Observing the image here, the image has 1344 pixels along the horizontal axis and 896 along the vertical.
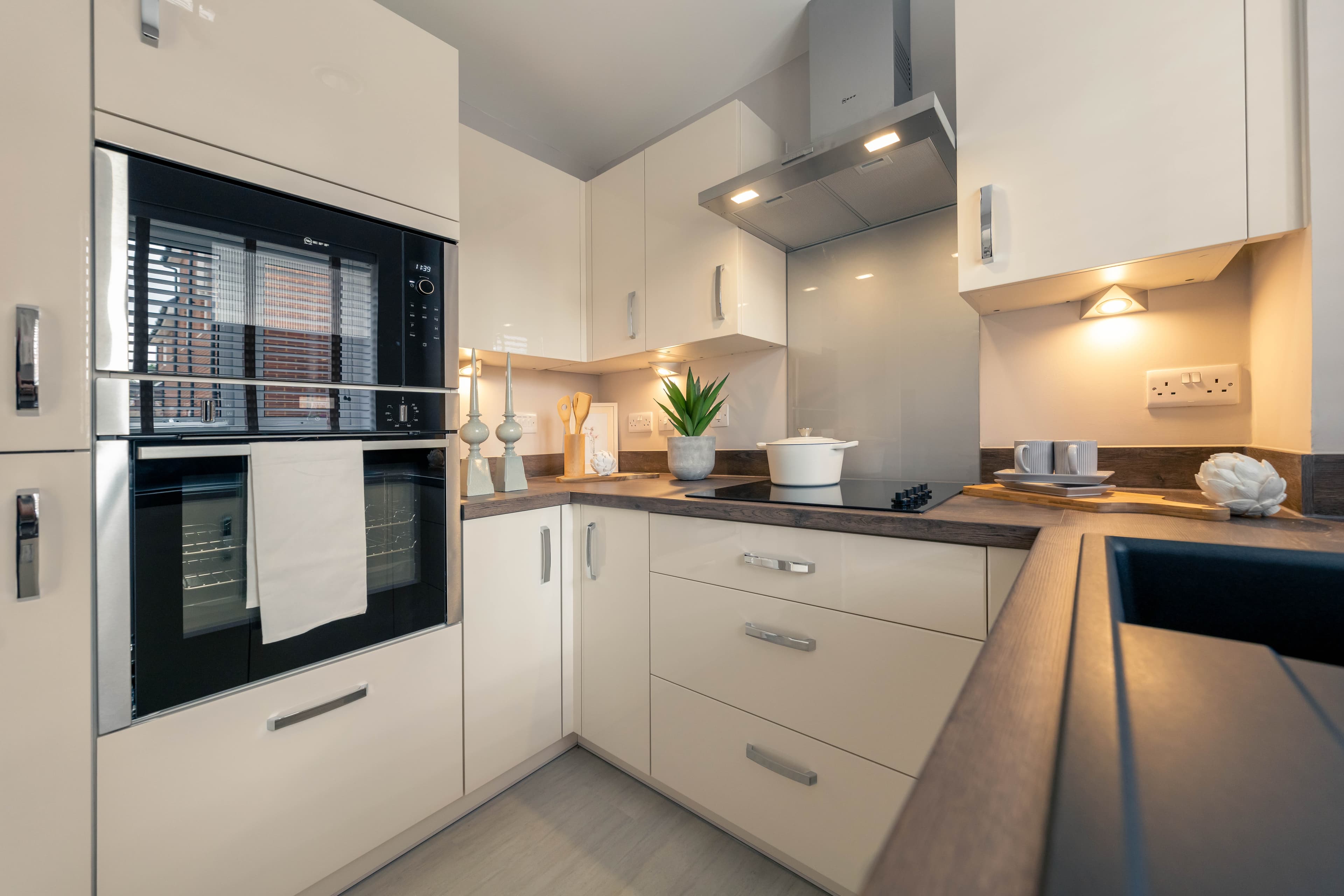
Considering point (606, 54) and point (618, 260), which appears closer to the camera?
point (606, 54)

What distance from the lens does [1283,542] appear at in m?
0.70

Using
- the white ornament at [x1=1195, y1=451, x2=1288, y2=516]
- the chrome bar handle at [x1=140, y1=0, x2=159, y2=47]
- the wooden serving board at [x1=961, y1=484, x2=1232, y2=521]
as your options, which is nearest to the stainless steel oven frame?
the chrome bar handle at [x1=140, y1=0, x2=159, y2=47]

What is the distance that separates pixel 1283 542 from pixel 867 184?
120cm

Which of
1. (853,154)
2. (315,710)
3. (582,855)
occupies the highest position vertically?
(853,154)

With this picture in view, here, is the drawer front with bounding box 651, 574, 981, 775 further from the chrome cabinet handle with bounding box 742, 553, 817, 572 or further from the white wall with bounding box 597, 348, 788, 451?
the white wall with bounding box 597, 348, 788, 451

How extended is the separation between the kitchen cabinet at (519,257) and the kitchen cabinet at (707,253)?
334 mm

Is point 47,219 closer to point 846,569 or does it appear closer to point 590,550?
point 590,550

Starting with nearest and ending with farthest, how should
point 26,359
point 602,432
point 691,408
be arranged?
point 26,359
point 691,408
point 602,432

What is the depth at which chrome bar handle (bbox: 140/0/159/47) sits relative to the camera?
96cm

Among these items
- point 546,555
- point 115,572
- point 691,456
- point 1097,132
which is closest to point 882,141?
point 1097,132

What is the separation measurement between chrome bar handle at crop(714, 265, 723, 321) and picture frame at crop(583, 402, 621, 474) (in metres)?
0.83

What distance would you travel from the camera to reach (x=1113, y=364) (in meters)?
1.35

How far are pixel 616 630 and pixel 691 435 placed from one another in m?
0.72

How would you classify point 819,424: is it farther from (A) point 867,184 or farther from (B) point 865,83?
(B) point 865,83
